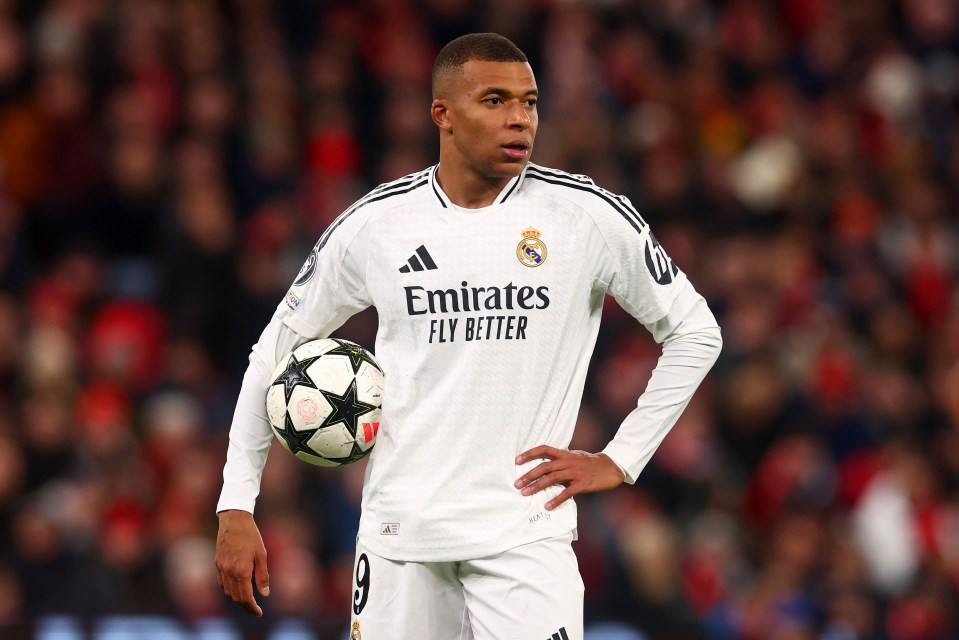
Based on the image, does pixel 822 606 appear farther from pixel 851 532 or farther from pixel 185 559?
pixel 185 559

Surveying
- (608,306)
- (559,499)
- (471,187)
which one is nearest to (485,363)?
(559,499)

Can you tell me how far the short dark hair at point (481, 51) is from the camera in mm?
4750

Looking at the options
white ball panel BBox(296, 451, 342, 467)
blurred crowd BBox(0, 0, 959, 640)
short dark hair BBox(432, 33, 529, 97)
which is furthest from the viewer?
blurred crowd BBox(0, 0, 959, 640)

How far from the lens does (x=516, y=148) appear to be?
4.71 metres

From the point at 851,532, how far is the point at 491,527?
18.7 feet

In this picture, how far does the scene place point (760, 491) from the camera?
9992 mm

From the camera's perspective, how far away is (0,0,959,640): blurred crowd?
29.2 ft

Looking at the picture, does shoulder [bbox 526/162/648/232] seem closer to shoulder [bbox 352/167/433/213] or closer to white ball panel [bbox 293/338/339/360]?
shoulder [bbox 352/167/433/213]

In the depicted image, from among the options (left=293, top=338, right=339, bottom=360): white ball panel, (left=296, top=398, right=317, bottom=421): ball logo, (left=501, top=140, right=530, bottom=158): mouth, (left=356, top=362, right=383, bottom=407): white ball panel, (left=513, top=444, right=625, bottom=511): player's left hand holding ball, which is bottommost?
(left=513, top=444, right=625, bottom=511): player's left hand holding ball

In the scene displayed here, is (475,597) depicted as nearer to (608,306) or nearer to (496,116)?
(496,116)

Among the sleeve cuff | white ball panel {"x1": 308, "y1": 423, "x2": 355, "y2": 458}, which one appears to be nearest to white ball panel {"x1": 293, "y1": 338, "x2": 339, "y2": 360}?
white ball panel {"x1": 308, "y1": 423, "x2": 355, "y2": 458}

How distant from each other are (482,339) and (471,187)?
506 millimetres

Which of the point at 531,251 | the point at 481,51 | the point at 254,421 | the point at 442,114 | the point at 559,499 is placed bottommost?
the point at 559,499

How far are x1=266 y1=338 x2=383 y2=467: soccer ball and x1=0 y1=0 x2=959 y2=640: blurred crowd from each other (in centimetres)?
297
